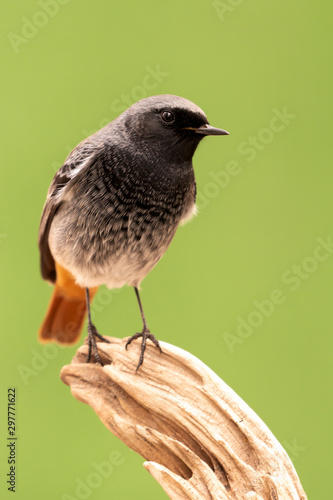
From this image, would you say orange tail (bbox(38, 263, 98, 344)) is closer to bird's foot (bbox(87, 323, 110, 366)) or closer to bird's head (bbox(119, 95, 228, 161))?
bird's foot (bbox(87, 323, 110, 366))

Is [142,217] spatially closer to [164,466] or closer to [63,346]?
[164,466]

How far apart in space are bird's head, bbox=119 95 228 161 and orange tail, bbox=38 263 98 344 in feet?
4.72

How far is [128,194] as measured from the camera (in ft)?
10.9

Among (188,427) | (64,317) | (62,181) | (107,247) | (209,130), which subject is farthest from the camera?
(64,317)

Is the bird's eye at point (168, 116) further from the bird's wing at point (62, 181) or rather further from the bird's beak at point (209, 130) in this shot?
the bird's wing at point (62, 181)

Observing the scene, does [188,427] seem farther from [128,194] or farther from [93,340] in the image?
[128,194]

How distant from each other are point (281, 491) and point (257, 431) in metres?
0.31

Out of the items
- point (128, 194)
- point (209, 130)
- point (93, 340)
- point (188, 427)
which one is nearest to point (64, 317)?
point (93, 340)

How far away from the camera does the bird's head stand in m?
3.20

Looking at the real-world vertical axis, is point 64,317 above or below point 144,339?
below

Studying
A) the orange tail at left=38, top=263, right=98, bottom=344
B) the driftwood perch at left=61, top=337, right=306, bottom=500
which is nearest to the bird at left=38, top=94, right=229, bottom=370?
the driftwood perch at left=61, top=337, right=306, bottom=500

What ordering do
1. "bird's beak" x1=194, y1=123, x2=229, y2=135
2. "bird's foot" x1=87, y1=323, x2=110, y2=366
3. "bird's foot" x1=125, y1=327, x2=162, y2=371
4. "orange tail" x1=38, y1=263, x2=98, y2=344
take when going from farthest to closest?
"orange tail" x1=38, y1=263, x2=98, y2=344 < "bird's foot" x1=87, y1=323, x2=110, y2=366 < "bird's foot" x1=125, y1=327, x2=162, y2=371 < "bird's beak" x1=194, y1=123, x2=229, y2=135

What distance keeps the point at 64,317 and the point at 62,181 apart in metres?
1.21

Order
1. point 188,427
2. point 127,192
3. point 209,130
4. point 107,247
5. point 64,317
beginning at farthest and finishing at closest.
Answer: point 64,317, point 107,247, point 127,192, point 209,130, point 188,427
